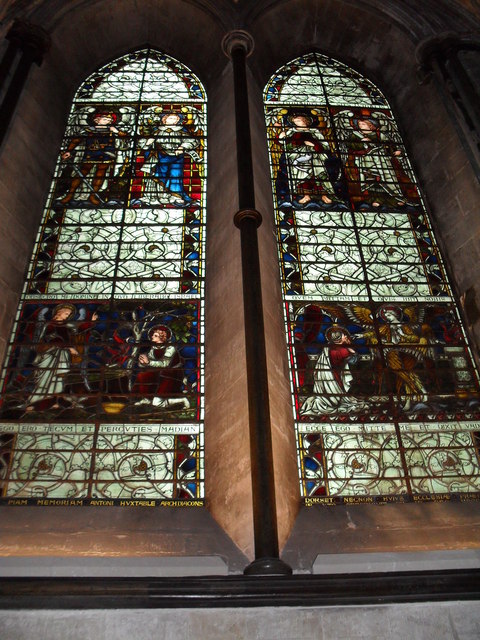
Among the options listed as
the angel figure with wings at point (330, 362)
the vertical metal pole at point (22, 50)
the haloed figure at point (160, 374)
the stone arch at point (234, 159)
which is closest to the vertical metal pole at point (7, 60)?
the vertical metal pole at point (22, 50)

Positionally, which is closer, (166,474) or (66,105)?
(166,474)

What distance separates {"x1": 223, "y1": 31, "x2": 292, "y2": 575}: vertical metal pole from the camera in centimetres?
352

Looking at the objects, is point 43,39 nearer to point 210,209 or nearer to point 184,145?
point 184,145

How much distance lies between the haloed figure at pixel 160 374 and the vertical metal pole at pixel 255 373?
88 cm

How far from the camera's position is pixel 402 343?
546cm

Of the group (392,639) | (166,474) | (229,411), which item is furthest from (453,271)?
(392,639)

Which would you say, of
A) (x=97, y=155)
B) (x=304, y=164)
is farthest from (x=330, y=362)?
(x=97, y=155)

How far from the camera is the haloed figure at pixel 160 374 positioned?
500 centimetres

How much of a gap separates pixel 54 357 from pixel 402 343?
267cm

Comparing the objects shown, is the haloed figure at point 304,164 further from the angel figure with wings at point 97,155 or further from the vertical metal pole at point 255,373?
the angel figure with wings at point 97,155

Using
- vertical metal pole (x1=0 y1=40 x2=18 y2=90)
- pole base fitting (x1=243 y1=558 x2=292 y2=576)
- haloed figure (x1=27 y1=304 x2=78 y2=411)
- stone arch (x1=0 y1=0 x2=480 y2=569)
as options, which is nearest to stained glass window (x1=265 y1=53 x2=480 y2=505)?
stone arch (x1=0 y1=0 x2=480 y2=569)

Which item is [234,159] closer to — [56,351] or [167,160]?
[167,160]

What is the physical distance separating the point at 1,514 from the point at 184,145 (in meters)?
4.29

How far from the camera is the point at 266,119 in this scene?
7547mm
